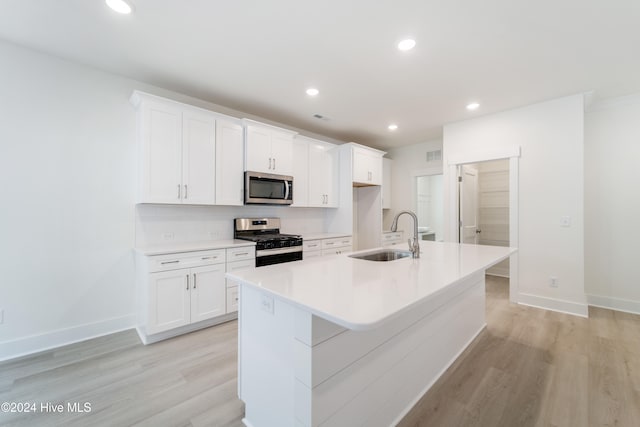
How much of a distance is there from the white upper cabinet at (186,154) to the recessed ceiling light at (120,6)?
2.89 ft

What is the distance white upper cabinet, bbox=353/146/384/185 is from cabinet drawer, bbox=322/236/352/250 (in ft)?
3.42

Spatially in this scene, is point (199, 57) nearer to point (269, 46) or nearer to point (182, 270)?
point (269, 46)

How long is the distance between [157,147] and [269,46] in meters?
1.54

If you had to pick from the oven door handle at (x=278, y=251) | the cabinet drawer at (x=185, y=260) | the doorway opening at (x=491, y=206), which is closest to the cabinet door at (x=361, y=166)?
the oven door handle at (x=278, y=251)

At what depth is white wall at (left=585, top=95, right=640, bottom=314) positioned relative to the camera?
334 centimetres

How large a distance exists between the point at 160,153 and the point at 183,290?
1.45 metres

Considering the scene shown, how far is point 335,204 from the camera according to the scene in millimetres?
4738

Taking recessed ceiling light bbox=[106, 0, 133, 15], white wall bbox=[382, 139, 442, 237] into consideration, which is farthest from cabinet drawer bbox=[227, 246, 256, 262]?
white wall bbox=[382, 139, 442, 237]

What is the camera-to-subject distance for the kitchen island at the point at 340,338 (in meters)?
1.12

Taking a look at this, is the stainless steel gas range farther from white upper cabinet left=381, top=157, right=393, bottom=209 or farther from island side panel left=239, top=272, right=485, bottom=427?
white upper cabinet left=381, top=157, right=393, bottom=209

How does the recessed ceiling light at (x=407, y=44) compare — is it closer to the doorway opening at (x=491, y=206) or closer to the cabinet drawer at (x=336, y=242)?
the cabinet drawer at (x=336, y=242)

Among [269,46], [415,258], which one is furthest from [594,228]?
[269,46]

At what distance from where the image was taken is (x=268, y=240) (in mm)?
3283

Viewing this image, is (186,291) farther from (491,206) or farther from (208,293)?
(491,206)
